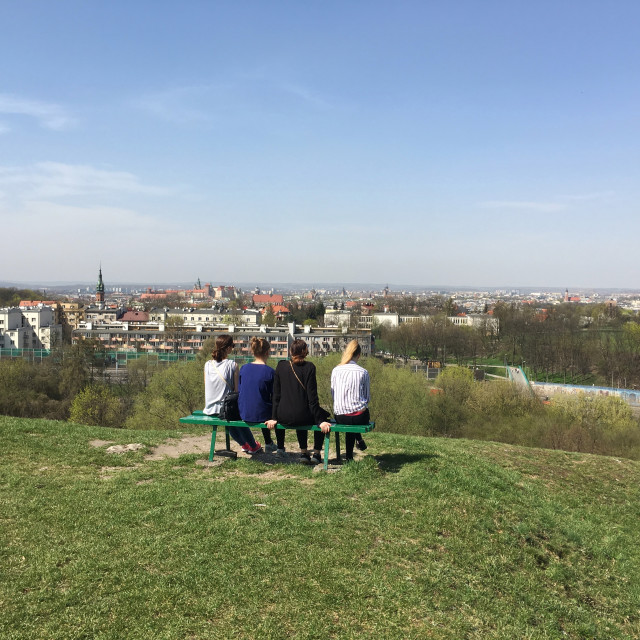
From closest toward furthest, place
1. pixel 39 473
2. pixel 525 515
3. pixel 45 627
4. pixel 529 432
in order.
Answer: pixel 45 627 → pixel 525 515 → pixel 39 473 → pixel 529 432

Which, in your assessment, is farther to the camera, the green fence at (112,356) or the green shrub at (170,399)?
the green fence at (112,356)

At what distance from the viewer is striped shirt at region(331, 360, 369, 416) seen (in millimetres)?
8086

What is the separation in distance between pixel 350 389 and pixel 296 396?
78 centimetres

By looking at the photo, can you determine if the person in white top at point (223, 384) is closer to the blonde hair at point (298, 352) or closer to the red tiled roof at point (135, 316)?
the blonde hair at point (298, 352)

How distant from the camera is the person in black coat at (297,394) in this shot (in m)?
8.05

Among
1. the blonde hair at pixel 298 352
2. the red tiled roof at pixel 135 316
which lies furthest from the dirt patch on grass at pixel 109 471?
the red tiled roof at pixel 135 316

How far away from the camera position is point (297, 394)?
810 cm

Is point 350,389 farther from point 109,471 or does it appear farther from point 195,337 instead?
point 195,337

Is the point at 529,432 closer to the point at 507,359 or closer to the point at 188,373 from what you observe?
the point at 188,373

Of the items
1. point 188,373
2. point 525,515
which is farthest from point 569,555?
point 188,373

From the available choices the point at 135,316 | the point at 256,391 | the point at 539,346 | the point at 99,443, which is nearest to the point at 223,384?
the point at 256,391

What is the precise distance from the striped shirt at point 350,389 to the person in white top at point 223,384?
1591 millimetres

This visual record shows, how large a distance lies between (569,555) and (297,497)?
123 inches

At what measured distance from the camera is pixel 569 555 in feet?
20.9
